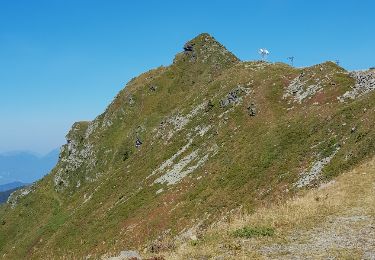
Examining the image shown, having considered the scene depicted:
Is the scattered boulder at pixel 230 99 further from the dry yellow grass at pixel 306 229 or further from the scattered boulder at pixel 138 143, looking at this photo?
the dry yellow grass at pixel 306 229

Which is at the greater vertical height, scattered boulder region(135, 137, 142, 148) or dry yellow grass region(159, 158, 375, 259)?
scattered boulder region(135, 137, 142, 148)

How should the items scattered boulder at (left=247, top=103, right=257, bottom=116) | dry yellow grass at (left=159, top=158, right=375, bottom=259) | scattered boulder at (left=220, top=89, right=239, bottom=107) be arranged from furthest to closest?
scattered boulder at (left=220, top=89, right=239, bottom=107)
scattered boulder at (left=247, top=103, right=257, bottom=116)
dry yellow grass at (left=159, top=158, right=375, bottom=259)

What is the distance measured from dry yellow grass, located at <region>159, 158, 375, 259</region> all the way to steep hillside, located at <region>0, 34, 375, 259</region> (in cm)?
222

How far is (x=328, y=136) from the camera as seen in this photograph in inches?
2133

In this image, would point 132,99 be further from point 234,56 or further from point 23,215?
point 23,215

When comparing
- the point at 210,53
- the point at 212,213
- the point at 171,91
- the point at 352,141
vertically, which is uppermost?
the point at 210,53

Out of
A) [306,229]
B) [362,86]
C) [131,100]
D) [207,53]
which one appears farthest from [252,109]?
[131,100]

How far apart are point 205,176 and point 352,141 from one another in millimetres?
24936

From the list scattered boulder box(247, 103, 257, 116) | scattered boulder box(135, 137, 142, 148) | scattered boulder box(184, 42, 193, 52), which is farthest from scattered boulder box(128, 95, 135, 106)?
scattered boulder box(247, 103, 257, 116)

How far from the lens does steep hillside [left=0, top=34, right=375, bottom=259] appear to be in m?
51.3

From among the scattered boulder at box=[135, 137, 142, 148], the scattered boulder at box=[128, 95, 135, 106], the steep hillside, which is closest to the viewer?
the steep hillside

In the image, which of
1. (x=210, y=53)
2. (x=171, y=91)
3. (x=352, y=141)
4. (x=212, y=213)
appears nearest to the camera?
(x=352, y=141)

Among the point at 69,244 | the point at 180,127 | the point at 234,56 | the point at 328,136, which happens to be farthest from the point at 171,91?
the point at 328,136

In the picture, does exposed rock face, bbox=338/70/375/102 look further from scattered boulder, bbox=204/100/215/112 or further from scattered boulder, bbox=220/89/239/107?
scattered boulder, bbox=204/100/215/112
